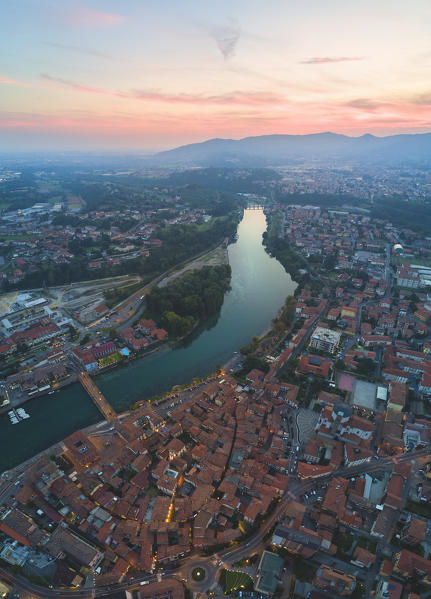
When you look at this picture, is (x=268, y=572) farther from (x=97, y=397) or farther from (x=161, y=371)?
(x=161, y=371)

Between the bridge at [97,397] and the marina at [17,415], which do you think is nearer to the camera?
the marina at [17,415]

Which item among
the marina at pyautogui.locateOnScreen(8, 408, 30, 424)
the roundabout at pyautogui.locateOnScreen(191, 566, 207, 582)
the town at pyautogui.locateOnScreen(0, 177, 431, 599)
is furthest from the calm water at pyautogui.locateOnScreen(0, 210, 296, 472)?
the roundabout at pyautogui.locateOnScreen(191, 566, 207, 582)

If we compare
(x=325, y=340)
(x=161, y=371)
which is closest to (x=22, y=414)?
(x=161, y=371)

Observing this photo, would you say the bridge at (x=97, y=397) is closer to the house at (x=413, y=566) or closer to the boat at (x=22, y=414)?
the boat at (x=22, y=414)

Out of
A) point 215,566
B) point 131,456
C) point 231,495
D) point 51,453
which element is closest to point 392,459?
point 231,495

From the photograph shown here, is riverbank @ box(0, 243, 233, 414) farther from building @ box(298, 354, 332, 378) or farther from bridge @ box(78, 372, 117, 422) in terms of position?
building @ box(298, 354, 332, 378)

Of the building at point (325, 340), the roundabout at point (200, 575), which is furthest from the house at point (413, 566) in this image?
the building at point (325, 340)

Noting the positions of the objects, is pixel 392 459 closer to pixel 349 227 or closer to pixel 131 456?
pixel 131 456
